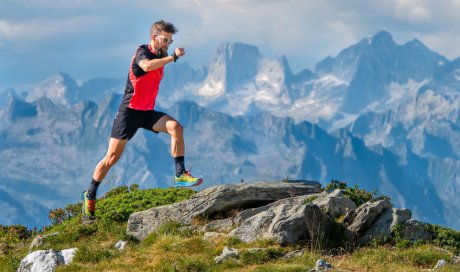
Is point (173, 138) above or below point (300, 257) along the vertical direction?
above

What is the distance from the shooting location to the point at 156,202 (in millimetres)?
22453

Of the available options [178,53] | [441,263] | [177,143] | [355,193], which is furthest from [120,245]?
[441,263]

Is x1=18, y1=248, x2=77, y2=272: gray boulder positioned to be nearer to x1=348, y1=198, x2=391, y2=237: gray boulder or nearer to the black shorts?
the black shorts

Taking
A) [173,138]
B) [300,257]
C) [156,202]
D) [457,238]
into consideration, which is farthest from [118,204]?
[457,238]

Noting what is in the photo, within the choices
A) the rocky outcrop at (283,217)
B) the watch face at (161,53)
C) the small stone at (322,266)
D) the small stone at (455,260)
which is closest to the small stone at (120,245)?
the rocky outcrop at (283,217)

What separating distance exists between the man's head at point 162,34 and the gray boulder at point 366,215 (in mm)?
6185

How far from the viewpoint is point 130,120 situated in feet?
61.8

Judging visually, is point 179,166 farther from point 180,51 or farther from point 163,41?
point 180,51

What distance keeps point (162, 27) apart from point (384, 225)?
23.3 ft

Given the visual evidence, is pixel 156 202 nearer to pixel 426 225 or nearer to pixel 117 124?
pixel 117 124

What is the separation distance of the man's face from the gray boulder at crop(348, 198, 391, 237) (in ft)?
20.2

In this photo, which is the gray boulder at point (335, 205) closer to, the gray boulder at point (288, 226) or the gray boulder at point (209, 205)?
the gray boulder at point (288, 226)

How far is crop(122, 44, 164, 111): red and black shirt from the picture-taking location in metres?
18.1

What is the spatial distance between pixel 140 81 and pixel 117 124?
1.38m
